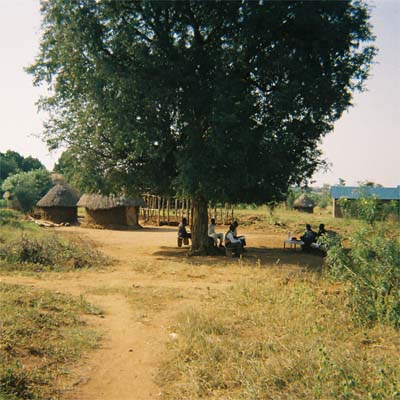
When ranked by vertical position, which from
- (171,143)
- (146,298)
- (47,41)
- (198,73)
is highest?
(47,41)

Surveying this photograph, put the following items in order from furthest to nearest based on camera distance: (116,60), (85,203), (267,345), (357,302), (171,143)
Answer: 1. (85,203)
2. (171,143)
3. (116,60)
4. (357,302)
5. (267,345)

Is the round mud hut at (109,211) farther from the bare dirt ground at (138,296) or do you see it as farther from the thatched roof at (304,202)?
the thatched roof at (304,202)

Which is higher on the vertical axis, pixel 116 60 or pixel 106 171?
pixel 116 60

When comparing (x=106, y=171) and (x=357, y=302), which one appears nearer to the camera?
(x=357, y=302)

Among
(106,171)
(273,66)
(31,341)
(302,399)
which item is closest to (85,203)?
(106,171)

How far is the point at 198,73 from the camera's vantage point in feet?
46.8

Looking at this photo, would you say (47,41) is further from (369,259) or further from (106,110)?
(369,259)

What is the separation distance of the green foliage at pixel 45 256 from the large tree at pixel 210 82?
349cm

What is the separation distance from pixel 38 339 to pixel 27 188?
3204cm

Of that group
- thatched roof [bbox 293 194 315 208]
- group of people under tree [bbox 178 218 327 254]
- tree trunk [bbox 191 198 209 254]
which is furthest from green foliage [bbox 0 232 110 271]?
thatched roof [bbox 293 194 315 208]

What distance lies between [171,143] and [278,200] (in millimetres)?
4596

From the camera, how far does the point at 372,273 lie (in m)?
6.40

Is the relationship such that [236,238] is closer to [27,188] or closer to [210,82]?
[210,82]

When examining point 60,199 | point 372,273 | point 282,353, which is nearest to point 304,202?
point 60,199
